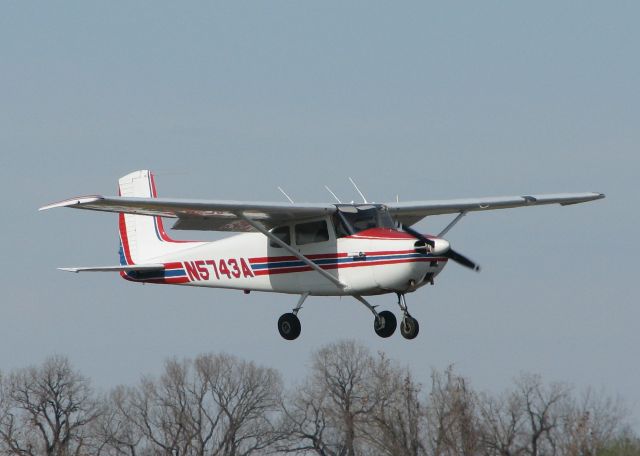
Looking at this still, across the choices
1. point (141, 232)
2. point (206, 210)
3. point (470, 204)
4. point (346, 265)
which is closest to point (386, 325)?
point (346, 265)

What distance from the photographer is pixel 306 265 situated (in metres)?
31.9

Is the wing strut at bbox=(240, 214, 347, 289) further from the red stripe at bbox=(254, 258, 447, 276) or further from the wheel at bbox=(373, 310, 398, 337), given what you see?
the wheel at bbox=(373, 310, 398, 337)

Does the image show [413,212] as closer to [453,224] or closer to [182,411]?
[453,224]

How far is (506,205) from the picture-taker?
35.1 m

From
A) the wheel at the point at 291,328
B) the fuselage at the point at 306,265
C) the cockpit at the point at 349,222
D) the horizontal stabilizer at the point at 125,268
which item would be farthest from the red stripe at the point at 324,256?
the horizontal stabilizer at the point at 125,268

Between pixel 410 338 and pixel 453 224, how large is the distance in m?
3.61

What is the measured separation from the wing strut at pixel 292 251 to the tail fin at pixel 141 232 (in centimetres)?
396

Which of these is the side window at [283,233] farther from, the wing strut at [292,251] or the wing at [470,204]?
the wing at [470,204]

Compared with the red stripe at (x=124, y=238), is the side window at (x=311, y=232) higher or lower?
lower

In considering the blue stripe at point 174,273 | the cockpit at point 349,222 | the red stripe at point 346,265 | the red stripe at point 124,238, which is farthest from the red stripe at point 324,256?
the red stripe at point 124,238

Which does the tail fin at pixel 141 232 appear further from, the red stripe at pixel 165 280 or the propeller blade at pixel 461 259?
the propeller blade at pixel 461 259

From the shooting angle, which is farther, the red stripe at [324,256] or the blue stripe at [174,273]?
the blue stripe at [174,273]

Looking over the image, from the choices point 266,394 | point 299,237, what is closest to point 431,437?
point 299,237

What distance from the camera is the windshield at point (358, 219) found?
102ft
